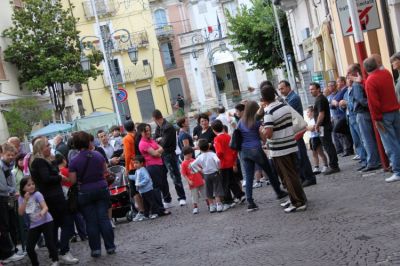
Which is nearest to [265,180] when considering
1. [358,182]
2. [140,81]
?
[358,182]

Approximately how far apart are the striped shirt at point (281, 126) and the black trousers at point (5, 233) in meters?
4.44

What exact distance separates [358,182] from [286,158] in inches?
81.9

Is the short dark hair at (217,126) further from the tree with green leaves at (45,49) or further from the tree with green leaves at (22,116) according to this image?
the tree with green leaves at (45,49)

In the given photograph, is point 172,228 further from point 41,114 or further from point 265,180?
point 41,114

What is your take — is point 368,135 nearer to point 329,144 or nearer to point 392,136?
point 329,144

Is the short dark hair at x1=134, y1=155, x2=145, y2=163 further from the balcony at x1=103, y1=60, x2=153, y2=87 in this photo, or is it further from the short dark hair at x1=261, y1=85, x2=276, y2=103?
the balcony at x1=103, y1=60, x2=153, y2=87

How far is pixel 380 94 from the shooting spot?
11.3 metres

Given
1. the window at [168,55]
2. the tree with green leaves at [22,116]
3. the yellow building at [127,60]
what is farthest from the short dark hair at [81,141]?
the window at [168,55]

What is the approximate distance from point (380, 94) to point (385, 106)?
8.5 inches

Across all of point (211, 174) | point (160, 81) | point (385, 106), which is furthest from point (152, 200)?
point (160, 81)

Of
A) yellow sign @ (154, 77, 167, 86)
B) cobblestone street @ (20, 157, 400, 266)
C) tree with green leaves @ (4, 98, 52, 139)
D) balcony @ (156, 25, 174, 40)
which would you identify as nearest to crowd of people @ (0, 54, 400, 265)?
cobblestone street @ (20, 157, 400, 266)

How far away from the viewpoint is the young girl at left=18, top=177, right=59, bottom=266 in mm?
10047

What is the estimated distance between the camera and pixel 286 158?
10852 mm

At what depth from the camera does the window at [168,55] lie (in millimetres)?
70438
